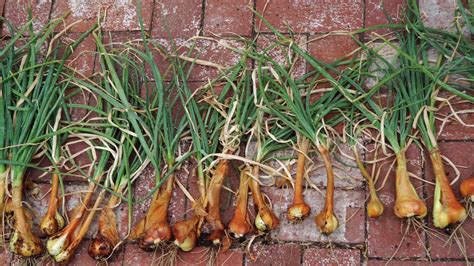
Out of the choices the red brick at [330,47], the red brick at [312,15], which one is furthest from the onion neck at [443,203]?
the red brick at [312,15]

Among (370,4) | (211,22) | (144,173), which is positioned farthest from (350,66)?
(144,173)

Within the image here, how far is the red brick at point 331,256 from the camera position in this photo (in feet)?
5.97

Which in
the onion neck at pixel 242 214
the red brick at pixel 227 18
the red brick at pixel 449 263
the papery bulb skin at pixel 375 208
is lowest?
the red brick at pixel 449 263

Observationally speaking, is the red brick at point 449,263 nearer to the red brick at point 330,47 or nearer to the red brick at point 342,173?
the red brick at point 342,173

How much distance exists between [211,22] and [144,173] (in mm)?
610

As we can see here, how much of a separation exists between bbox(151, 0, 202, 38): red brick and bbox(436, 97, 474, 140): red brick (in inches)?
35.1

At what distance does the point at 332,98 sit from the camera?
1941mm

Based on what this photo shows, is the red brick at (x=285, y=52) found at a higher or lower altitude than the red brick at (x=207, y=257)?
higher

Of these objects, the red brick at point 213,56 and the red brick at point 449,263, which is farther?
the red brick at point 213,56

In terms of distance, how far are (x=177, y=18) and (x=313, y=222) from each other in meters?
0.90

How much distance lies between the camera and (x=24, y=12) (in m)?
2.34

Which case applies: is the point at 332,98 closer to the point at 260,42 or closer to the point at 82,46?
the point at 260,42

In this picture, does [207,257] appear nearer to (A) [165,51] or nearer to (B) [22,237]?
(B) [22,237]

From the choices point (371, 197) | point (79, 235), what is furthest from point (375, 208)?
point (79, 235)
